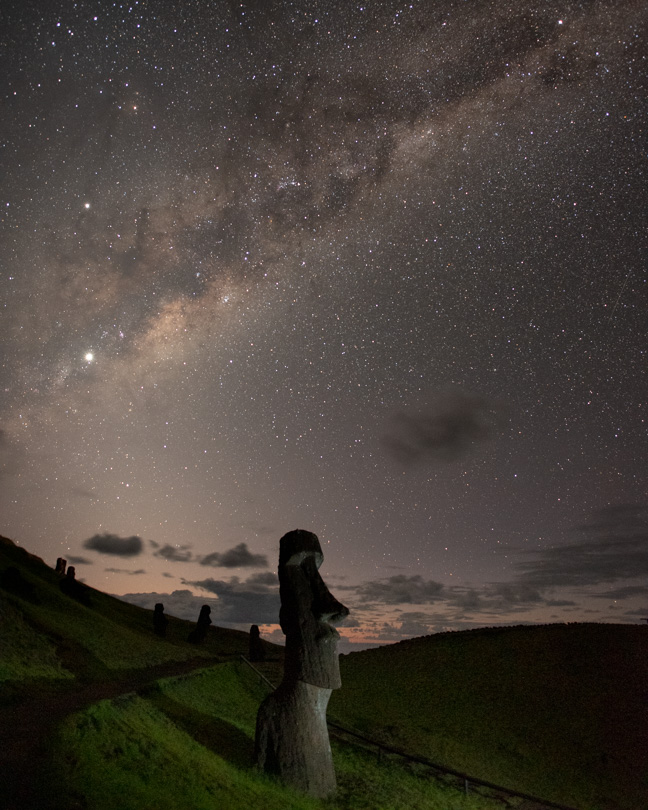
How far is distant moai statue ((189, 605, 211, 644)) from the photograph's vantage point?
40.0 m

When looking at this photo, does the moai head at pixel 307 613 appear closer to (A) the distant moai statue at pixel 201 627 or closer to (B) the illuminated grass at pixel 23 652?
(B) the illuminated grass at pixel 23 652

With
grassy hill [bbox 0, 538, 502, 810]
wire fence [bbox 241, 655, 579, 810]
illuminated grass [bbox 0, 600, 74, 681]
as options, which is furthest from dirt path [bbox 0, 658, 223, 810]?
wire fence [bbox 241, 655, 579, 810]

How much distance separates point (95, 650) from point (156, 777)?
14.7 m

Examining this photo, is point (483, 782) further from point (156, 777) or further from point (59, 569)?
point (59, 569)

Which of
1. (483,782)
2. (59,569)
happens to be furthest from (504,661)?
(59,569)

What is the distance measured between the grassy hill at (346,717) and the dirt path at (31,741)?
0.14 ft

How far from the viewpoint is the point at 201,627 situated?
40656 mm

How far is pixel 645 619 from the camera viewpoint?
31.5 m

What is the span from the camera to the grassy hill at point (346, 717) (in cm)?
1099

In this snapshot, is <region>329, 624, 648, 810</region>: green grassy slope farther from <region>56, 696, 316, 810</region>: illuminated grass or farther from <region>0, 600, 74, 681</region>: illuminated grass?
<region>0, 600, 74, 681</region>: illuminated grass

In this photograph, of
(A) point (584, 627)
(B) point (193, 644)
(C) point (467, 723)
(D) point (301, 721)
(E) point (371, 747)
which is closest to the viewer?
(D) point (301, 721)

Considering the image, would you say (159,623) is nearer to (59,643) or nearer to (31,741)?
(59,643)

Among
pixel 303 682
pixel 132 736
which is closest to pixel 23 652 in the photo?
pixel 132 736

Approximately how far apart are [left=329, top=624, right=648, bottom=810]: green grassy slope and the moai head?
27.8 feet
